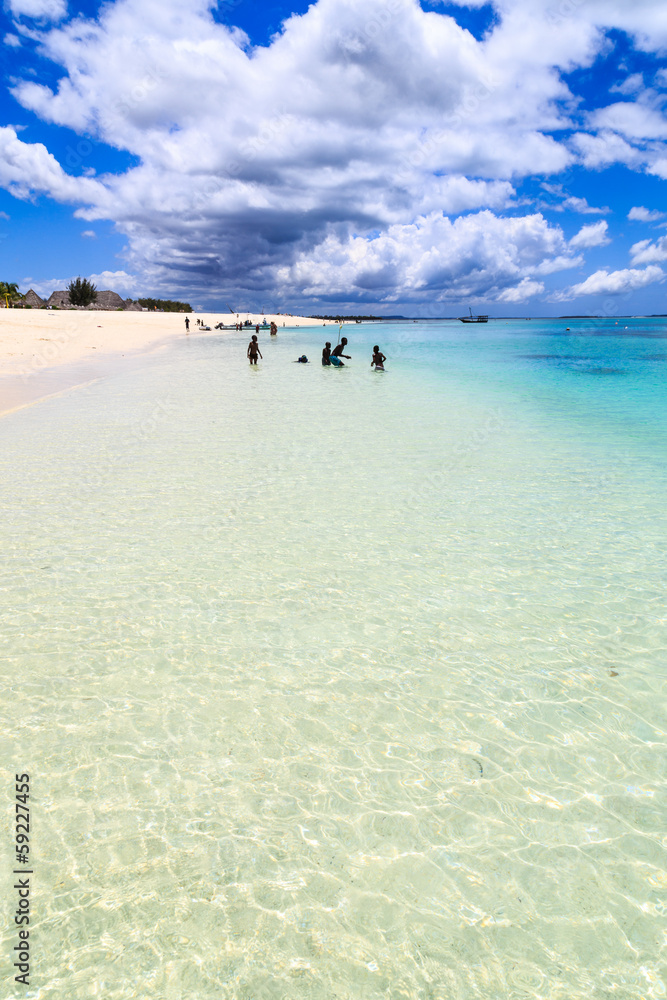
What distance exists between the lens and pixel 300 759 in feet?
11.3

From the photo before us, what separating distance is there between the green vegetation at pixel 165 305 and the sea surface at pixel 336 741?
15314 centimetres

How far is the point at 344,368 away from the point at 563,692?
31.7m

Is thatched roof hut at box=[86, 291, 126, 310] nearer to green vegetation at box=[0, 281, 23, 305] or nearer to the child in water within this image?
green vegetation at box=[0, 281, 23, 305]

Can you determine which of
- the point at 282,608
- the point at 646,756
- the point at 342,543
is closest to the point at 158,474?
the point at 342,543

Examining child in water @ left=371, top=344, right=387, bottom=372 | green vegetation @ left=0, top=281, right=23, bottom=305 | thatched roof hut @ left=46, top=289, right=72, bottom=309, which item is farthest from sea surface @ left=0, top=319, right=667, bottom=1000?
thatched roof hut @ left=46, top=289, right=72, bottom=309

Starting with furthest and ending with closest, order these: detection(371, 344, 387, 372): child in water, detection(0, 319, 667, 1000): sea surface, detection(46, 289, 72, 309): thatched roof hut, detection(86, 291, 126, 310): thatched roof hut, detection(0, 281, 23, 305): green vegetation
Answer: detection(86, 291, 126, 310): thatched roof hut, detection(46, 289, 72, 309): thatched roof hut, detection(0, 281, 23, 305): green vegetation, detection(371, 344, 387, 372): child in water, detection(0, 319, 667, 1000): sea surface

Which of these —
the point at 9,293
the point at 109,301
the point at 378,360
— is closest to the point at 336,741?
the point at 378,360

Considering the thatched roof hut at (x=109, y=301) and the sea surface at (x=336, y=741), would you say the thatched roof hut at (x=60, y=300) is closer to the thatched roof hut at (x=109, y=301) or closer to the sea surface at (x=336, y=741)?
the thatched roof hut at (x=109, y=301)

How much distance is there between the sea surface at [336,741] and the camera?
246cm

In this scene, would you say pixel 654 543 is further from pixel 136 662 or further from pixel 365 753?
pixel 136 662

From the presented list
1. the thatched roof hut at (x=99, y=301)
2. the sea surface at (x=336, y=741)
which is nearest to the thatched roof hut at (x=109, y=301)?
the thatched roof hut at (x=99, y=301)

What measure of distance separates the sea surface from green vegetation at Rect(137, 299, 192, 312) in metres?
153

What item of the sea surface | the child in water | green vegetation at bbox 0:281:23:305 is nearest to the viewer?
the sea surface

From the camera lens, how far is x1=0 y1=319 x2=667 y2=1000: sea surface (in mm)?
2457
